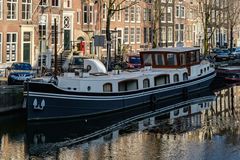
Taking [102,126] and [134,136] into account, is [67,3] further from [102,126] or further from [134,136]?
[134,136]

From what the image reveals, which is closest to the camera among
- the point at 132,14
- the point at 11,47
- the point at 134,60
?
the point at 11,47

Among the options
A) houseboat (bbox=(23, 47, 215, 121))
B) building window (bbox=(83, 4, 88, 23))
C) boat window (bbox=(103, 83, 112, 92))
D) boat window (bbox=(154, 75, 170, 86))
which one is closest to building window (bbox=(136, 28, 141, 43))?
building window (bbox=(83, 4, 88, 23))

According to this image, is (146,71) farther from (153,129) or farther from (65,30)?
(65,30)

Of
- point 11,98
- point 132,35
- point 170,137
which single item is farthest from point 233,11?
point 170,137

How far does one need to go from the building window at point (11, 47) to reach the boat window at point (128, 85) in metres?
15.5

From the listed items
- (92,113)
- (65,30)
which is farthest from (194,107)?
(65,30)

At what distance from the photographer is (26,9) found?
45688 millimetres

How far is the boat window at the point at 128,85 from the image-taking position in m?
31.2

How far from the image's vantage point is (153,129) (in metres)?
26.1

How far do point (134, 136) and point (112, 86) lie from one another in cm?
656

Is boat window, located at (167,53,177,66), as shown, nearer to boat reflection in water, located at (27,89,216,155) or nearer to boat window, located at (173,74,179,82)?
boat window, located at (173,74,179,82)

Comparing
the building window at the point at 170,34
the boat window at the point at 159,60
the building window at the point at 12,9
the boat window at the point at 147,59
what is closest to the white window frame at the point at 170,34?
the building window at the point at 170,34

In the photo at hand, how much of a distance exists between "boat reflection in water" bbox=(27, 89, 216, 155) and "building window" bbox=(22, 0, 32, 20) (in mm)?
16852

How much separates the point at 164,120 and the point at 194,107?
5567 mm
